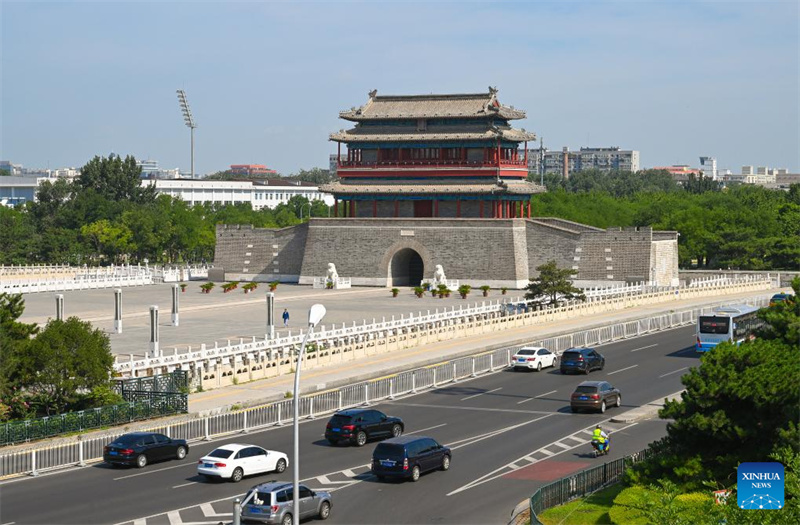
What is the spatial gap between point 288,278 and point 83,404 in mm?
68096

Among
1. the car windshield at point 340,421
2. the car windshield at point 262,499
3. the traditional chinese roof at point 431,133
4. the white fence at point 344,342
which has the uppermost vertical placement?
the traditional chinese roof at point 431,133

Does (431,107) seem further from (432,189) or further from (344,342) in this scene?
(344,342)

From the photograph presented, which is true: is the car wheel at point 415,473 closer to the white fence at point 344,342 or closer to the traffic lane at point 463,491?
the traffic lane at point 463,491

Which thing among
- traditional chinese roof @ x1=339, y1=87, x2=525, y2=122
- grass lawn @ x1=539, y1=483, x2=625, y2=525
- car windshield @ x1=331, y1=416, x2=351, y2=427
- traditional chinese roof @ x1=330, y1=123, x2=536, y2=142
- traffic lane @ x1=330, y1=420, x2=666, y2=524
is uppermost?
traditional chinese roof @ x1=339, y1=87, x2=525, y2=122

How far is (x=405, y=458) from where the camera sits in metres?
31.0

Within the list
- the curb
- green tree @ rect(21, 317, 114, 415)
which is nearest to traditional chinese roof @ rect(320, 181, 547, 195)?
the curb

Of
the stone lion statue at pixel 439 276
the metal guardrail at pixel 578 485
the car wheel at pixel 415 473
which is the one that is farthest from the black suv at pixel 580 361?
the stone lion statue at pixel 439 276

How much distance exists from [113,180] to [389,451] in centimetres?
12925

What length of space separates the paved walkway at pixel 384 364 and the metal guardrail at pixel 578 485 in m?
17.2

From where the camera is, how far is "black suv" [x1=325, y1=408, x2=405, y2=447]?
36.2 meters

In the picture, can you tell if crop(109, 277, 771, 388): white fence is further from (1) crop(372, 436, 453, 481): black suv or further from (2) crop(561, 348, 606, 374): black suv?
(1) crop(372, 436, 453, 481): black suv

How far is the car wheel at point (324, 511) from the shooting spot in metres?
27.5

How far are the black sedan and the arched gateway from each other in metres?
69.1

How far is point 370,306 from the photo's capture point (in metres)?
81.8
